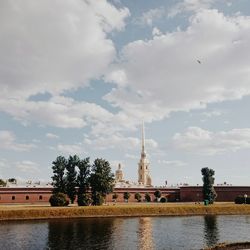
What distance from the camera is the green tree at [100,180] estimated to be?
85.8m

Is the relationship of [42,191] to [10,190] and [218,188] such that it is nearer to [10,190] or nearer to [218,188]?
[10,190]

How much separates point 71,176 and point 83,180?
9.29 feet

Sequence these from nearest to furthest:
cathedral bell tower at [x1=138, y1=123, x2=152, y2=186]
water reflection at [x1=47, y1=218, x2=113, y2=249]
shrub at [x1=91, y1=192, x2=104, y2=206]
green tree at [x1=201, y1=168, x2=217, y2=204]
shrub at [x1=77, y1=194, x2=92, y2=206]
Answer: water reflection at [x1=47, y1=218, x2=113, y2=249] < shrub at [x1=77, y1=194, x2=92, y2=206] < shrub at [x1=91, y1=192, x2=104, y2=206] < green tree at [x1=201, y1=168, x2=217, y2=204] < cathedral bell tower at [x1=138, y1=123, x2=152, y2=186]

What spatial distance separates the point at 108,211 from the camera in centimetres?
7625

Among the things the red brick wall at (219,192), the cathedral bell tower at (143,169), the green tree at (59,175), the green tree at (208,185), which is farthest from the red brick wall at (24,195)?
the cathedral bell tower at (143,169)

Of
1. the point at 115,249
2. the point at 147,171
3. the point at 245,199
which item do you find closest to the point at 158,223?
the point at 115,249

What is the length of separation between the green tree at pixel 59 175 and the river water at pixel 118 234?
22.0 meters

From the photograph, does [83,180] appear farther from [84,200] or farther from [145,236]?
[145,236]

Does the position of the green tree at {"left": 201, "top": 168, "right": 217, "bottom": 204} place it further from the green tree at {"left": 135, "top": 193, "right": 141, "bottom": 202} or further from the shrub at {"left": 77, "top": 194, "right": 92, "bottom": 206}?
the shrub at {"left": 77, "top": 194, "right": 92, "bottom": 206}

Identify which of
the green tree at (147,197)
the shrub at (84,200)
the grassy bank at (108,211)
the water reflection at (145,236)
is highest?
the green tree at (147,197)

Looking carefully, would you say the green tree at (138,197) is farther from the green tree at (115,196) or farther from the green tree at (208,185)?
the green tree at (208,185)

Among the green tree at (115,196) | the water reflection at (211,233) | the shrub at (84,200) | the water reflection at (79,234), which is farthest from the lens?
the green tree at (115,196)

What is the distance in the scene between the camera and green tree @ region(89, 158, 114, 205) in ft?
281

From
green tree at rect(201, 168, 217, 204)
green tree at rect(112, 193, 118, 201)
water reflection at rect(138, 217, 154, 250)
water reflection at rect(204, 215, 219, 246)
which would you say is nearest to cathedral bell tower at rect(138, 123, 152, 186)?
green tree at rect(112, 193, 118, 201)
